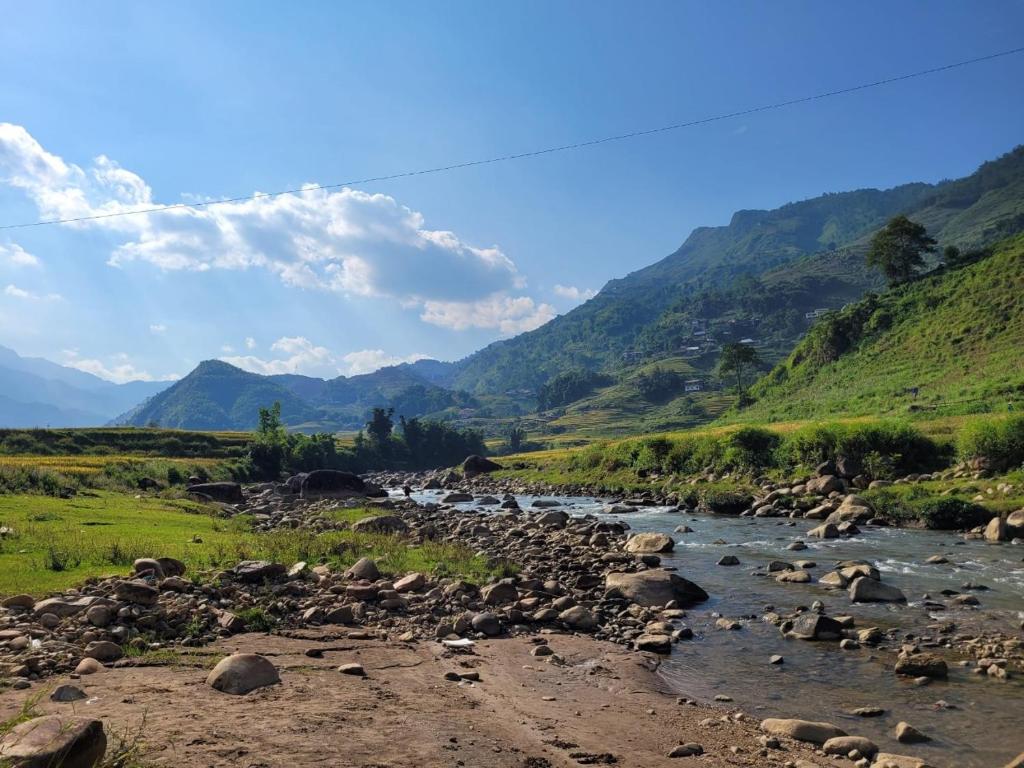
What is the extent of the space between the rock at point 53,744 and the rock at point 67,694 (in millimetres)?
2314

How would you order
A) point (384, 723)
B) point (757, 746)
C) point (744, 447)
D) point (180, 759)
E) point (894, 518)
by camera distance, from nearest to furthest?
point (180, 759) < point (384, 723) < point (757, 746) < point (894, 518) < point (744, 447)

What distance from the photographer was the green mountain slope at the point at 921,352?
54.1 m

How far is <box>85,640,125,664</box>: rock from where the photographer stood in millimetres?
9359

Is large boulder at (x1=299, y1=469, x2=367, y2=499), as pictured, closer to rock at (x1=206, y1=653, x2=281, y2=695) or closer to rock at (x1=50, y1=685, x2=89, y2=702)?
rock at (x1=206, y1=653, x2=281, y2=695)

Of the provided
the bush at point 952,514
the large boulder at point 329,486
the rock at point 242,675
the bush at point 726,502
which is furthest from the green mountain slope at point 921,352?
the large boulder at point 329,486

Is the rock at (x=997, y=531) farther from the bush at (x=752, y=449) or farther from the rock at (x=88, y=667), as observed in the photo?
the rock at (x=88, y=667)

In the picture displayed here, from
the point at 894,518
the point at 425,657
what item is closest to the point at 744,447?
the point at 894,518

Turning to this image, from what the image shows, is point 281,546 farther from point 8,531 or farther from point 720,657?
point 720,657

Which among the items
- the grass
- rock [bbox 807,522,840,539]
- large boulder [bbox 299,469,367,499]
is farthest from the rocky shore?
large boulder [bbox 299,469,367,499]

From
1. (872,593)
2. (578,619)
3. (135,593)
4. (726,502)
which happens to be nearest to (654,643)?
(578,619)

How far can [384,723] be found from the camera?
808cm

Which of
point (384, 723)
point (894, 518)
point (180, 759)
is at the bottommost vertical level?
point (894, 518)

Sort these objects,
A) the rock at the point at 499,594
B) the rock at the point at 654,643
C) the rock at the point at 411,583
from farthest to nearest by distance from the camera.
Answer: the rock at the point at 411,583
the rock at the point at 499,594
the rock at the point at 654,643

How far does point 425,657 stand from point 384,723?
3697mm
